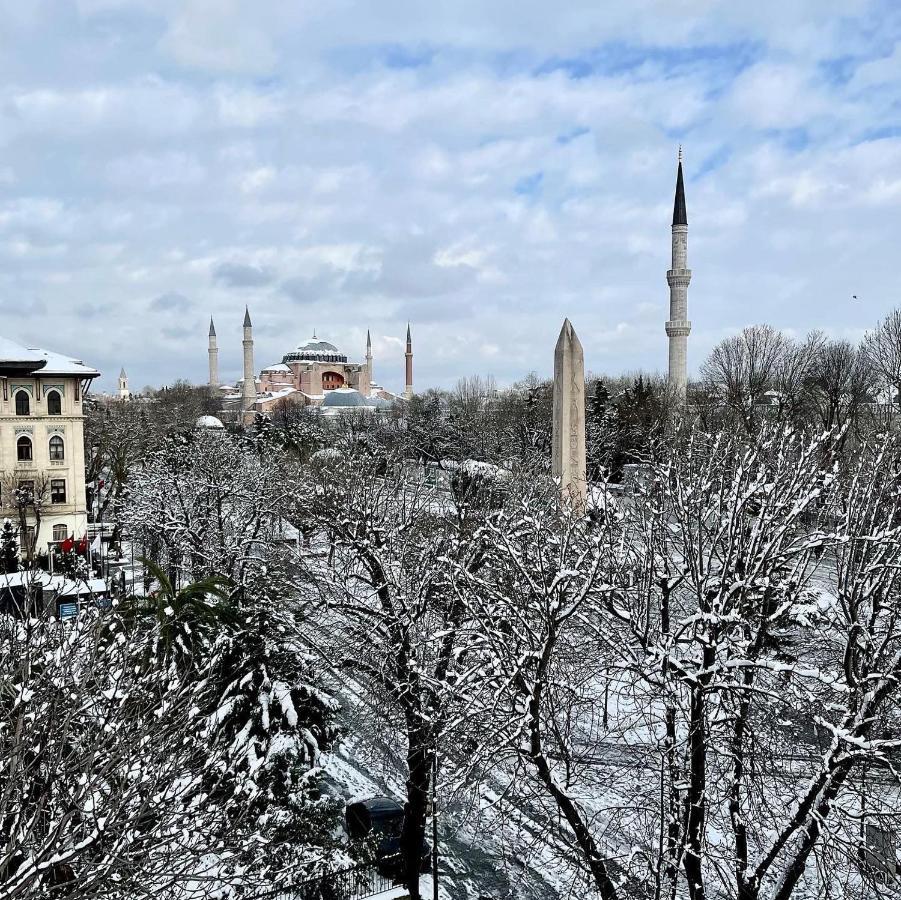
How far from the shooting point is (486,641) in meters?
8.58

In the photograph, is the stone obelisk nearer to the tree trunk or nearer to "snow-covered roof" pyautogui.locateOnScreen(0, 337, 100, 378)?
the tree trunk

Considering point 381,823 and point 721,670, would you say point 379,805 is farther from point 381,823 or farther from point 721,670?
point 721,670

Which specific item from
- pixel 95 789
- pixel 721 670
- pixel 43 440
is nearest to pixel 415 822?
pixel 95 789

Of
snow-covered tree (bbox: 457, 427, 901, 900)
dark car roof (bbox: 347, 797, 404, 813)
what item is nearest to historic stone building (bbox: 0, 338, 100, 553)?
dark car roof (bbox: 347, 797, 404, 813)

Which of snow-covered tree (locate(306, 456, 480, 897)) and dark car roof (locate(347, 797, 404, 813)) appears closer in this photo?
snow-covered tree (locate(306, 456, 480, 897))

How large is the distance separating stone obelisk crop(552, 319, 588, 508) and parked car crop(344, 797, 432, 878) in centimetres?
906

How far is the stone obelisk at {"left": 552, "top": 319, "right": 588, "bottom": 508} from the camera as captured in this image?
18969 mm

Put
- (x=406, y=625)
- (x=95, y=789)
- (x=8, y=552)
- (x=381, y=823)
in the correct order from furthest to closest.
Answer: (x=8, y=552) → (x=381, y=823) → (x=406, y=625) → (x=95, y=789)

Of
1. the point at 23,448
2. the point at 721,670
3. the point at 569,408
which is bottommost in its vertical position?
the point at 721,670

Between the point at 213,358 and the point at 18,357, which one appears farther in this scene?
the point at 213,358

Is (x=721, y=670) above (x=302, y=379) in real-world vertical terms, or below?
below

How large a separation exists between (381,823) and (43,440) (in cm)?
2635

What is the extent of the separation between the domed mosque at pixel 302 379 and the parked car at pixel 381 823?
281 ft

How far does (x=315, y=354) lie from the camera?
→ 376 ft
